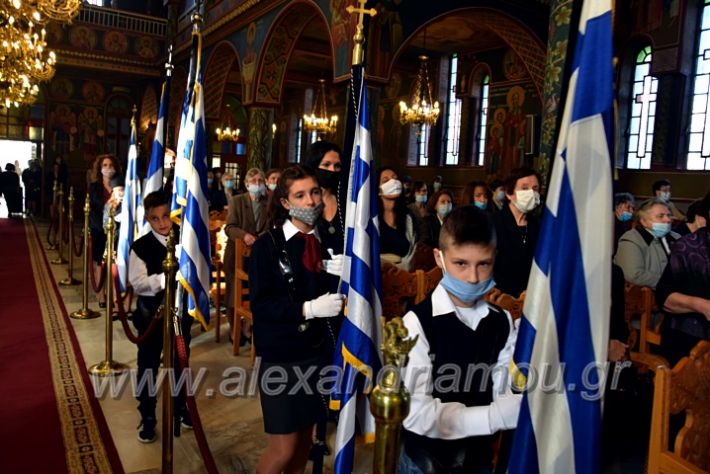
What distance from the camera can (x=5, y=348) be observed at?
223 inches

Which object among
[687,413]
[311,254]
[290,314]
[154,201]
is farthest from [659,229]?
[154,201]

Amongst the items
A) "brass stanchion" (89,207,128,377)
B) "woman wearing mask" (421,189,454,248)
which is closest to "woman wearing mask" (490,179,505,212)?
"woman wearing mask" (421,189,454,248)

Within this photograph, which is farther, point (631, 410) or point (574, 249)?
point (631, 410)

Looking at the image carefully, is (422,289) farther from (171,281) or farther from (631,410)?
(631,410)

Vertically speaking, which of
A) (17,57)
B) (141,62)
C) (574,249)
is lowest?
(574,249)

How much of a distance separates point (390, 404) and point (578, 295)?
0.64 metres

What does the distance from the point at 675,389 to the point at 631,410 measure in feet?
9.19

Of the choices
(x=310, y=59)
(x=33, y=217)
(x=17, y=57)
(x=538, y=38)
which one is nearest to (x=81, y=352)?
(x=17, y=57)

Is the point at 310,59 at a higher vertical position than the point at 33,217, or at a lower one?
higher

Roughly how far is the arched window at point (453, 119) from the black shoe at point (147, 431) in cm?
1329

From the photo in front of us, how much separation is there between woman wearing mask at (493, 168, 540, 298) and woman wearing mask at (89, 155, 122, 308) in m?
5.12

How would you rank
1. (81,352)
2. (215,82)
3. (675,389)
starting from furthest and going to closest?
(215,82), (81,352), (675,389)

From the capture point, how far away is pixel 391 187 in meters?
4.71

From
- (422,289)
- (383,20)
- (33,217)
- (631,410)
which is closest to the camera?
(422,289)
